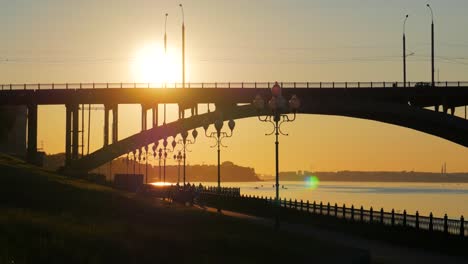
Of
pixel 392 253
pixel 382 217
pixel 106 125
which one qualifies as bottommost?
pixel 392 253

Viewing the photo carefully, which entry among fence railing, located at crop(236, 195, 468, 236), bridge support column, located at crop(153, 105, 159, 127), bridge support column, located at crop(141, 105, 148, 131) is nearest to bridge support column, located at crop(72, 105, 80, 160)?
bridge support column, located at crop(141, 105, 148, 131)

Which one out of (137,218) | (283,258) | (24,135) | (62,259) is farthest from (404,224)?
(24,135)

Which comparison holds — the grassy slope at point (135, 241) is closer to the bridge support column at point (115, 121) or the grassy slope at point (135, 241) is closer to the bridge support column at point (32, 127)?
the bridge support column at point (115, 121)

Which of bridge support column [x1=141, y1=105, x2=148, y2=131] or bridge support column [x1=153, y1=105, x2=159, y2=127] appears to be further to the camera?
bridge support column [x1=153, y1=105, x2=159, y2=127]

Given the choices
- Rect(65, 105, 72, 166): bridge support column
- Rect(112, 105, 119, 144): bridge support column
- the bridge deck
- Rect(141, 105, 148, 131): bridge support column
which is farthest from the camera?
Rect(65, 105, 72, 166): bridge support column

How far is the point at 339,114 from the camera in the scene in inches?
3292

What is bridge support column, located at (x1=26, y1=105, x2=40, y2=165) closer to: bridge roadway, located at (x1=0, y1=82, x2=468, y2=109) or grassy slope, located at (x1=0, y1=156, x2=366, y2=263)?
bridge roadway, located at (x1=0, y1=82, x2=468, y2=109)

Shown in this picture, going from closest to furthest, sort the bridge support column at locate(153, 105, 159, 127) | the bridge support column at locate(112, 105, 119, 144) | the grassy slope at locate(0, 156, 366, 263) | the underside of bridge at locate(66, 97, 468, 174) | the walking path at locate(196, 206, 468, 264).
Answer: the grassy slope at locate(0, 156, 366, 263) < the walking path at locate(196, 206, 468, 264) < the underside of bridge at locate(66, 97, 468, 174) < the bridge support column at locate(112, 105, 119, 144) < the bridge support column at locate(153, 105, 159, 127)

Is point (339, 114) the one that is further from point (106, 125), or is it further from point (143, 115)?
point (106, 125)

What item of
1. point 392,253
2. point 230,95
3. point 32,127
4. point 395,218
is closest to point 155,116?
point 230,95

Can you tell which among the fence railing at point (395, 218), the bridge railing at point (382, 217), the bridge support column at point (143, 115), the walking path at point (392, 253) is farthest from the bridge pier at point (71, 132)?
the walking path at point (392, 253)

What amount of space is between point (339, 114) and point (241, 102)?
947 cm

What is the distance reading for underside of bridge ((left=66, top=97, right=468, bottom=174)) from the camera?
257 feet

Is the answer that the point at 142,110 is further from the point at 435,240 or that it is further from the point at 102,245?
the point at 102,245
